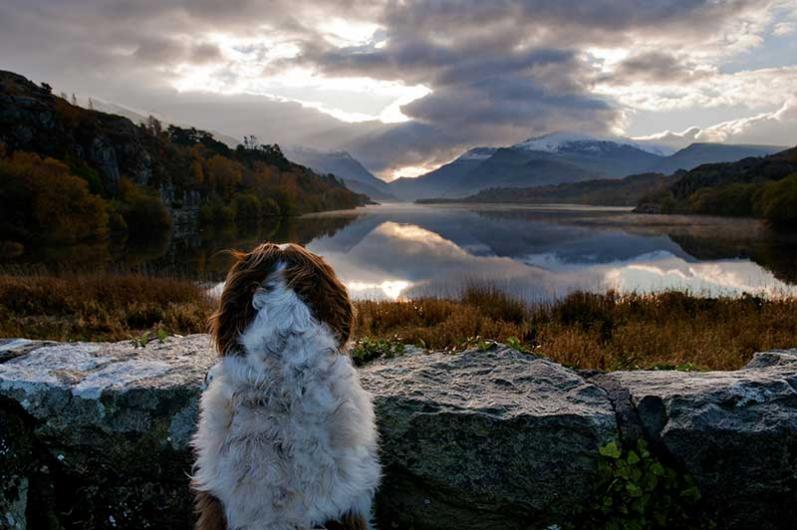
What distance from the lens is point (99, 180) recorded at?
64188 mm

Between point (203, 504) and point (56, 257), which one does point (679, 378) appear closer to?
point (203, 504)

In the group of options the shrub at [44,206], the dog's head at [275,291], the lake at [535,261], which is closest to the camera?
the dog's head at [275,291]

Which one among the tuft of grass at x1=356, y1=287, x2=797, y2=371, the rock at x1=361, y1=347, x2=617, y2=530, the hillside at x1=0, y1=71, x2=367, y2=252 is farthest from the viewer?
the hillside at x1=0, y1=71, x2=367, y2=252

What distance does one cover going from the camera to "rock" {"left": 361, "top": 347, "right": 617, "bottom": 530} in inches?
114

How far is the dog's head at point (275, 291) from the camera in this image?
2270 millimetres

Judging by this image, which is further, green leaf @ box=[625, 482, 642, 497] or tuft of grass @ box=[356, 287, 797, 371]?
tuft of grass @ box=[356, 287, 797, 371]

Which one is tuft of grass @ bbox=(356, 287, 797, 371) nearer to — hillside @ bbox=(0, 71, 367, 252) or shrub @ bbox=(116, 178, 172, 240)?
hillside @ bbox=(0, 71, 367, 252)

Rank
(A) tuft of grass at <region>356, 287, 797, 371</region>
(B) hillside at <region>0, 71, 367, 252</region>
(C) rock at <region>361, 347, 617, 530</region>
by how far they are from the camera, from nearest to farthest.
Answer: (C) rock at <region>361, 347, 617, 530</region> → (A) tuft of grass at <region>356, 287, 797, 371</region> → (B) hillside at <region>0, 71, 367, 252</region>

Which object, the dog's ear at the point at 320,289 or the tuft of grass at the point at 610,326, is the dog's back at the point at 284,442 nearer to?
the dog's ear at the point at 320,289

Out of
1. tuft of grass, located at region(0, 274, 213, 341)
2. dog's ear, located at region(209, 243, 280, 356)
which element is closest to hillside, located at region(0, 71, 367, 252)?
tuft of grass, located at region(0, 274, 213, 341)

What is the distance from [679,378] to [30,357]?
4.61 m

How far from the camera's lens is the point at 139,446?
3123 millimetres

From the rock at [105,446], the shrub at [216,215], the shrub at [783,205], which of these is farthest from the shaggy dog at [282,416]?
the shrub at [216,215]

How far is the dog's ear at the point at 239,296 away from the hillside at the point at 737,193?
63.5 metres
